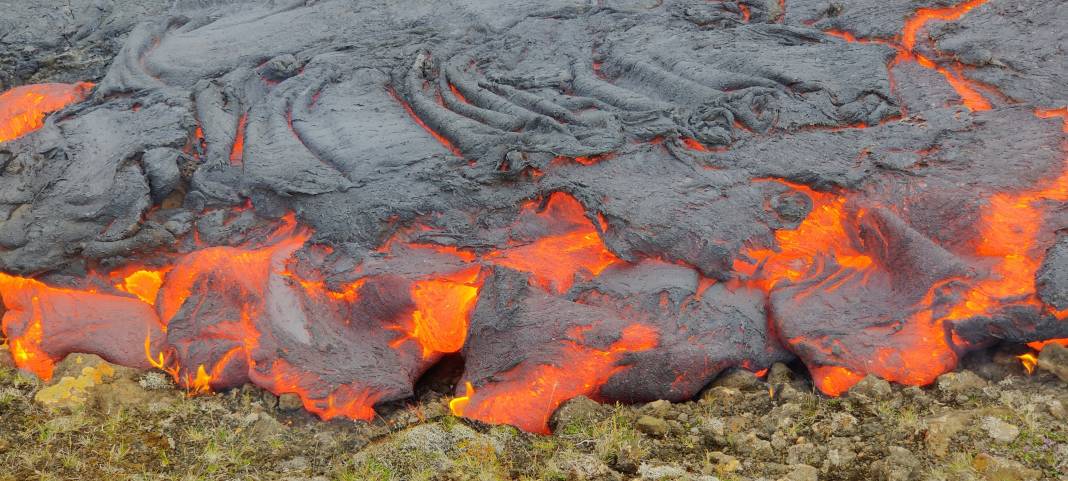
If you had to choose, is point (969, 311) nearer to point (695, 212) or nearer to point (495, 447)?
point (695, 212)

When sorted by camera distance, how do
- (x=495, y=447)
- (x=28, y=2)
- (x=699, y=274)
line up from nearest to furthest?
(x=495, y=447), (x=699, y=274), (x=28, y=2)

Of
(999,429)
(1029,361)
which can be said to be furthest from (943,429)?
(1029,361)

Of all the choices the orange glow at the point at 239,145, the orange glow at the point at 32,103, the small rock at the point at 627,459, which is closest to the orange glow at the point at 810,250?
the small rock at the point at 627,459

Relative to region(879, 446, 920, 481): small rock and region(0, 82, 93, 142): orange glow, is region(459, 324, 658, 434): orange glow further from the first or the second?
region(0, 82, 93, 142): orange glow

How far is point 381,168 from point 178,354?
5.06ft

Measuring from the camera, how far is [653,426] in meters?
3.66

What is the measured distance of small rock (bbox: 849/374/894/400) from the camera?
3.67 m

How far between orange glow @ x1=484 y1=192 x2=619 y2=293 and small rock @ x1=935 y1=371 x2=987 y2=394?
1679 millimetres

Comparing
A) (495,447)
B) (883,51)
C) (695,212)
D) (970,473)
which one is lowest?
(495,447)

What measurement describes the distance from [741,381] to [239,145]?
358 centimetres

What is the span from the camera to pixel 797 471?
324cm

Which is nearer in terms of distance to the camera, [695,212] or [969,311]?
[969,311]

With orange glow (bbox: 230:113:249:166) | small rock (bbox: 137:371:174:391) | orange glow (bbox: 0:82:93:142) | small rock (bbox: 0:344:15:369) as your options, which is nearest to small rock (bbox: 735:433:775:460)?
small rock (bbox: 137:371:174:391)

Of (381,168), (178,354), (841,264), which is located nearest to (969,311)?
(841,264)
